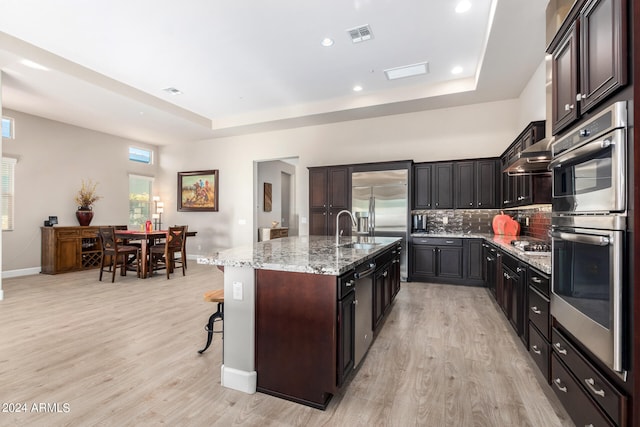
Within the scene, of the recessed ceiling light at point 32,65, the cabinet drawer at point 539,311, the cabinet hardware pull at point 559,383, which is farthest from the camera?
the recessed ceiling light at point 32,65

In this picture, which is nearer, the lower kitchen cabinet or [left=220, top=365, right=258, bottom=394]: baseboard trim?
[left=220, top=365, right=258, bottom=394]: baseboard trim

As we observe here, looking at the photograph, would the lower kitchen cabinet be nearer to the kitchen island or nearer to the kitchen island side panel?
the kitchen island

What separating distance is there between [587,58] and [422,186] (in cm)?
421

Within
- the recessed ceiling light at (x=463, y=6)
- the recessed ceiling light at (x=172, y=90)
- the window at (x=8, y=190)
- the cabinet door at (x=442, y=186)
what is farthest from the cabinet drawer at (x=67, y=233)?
the recessed ceiling light at (x=463, y=6)

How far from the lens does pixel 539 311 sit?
2254 mm

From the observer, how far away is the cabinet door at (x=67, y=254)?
6.27 m

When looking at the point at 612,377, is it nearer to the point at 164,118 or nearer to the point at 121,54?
the point at 121,54

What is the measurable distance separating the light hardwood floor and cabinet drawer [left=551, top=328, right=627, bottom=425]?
0.44m

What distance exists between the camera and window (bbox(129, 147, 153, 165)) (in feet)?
27.4

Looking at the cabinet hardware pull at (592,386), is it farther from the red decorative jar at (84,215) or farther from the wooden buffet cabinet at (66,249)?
the red decorative jar at (84,215)

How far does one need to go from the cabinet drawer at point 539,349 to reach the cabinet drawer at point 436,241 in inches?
116

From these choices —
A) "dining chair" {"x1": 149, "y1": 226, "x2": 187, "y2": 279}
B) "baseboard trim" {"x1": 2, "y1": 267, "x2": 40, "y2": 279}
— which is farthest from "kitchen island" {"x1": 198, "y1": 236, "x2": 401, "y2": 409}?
"baseboard trim" {"x1": 2, "y1": 267, "x2": 40, "y2": 279}

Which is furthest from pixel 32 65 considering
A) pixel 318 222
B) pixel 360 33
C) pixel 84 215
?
pixel 318 222

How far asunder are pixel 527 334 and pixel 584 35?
2.20 metres
